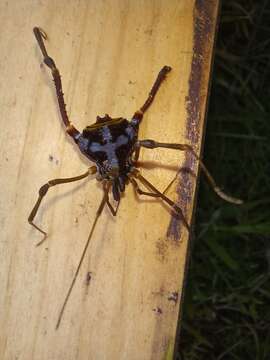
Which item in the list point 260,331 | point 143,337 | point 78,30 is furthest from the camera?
point 260,331

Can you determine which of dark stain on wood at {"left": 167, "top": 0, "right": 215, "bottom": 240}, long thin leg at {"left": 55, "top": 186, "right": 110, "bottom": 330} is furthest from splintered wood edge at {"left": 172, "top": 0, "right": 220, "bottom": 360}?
long thin leg at {"left": 55, "top": 186, "right": 110, "bottom": 330}

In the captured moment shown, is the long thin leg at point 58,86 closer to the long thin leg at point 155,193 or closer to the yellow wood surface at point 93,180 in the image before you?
the yellow wood surface at point 93,180

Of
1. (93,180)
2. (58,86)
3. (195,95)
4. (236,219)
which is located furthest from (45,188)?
(236,219)

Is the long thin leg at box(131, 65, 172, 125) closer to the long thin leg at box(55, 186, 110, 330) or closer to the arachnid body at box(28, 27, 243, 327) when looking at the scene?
the arachnid body at box(28, 27, 243, 327)

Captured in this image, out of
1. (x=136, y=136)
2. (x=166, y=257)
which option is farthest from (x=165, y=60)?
(x=166, y=257)

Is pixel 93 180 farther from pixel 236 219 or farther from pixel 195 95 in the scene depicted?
pixel 236 219

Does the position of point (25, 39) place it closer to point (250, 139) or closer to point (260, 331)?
point (250, 139)
